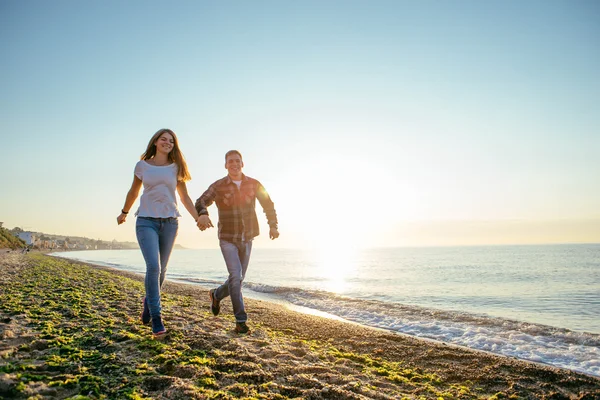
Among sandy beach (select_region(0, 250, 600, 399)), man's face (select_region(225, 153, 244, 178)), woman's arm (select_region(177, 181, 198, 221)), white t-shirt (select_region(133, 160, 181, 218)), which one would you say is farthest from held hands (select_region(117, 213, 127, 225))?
man's face (select_region(225, 153, 244, 178))

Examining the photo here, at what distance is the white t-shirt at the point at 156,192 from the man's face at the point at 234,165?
1080 millimetres

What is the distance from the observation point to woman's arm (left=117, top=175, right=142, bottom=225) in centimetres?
487

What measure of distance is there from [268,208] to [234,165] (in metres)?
0.98

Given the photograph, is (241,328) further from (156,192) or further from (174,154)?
(174,154)

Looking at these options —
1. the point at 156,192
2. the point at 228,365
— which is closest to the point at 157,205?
the point at 156,192

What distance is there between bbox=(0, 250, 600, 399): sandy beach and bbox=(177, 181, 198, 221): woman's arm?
1.78 m

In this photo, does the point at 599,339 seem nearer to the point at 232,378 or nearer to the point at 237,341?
the point at 237,341

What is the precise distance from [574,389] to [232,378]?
13.8 ft

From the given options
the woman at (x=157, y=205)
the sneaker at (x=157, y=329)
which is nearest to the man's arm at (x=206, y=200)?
the woman at (x=157, y=205)

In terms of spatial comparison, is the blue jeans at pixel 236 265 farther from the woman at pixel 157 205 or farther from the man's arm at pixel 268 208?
the woman at pixel 157 205

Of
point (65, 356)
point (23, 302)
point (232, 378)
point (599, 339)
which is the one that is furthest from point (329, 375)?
point (599, 339)

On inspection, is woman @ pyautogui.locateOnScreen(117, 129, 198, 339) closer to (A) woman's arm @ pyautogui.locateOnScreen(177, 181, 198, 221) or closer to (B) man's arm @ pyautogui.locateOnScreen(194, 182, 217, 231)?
(A) woman's arm @ pyautogui.locateOnScreen(177, 181, 198, 221)

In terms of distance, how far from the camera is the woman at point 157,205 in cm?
462

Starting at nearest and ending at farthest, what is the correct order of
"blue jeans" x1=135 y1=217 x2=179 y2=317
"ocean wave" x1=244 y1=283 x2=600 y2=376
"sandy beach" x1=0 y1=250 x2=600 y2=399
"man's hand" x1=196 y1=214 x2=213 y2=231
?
"sandy beach" x1=0 y1=250 x2=600 y2=399, "blue jeans" x1=135 y1=217 x2=179 y2=317, "man's hand" x1=196 y1=214 x2=213 y2=231, "ocean wave" x1=244 y1=283 x2=600 y2=376
